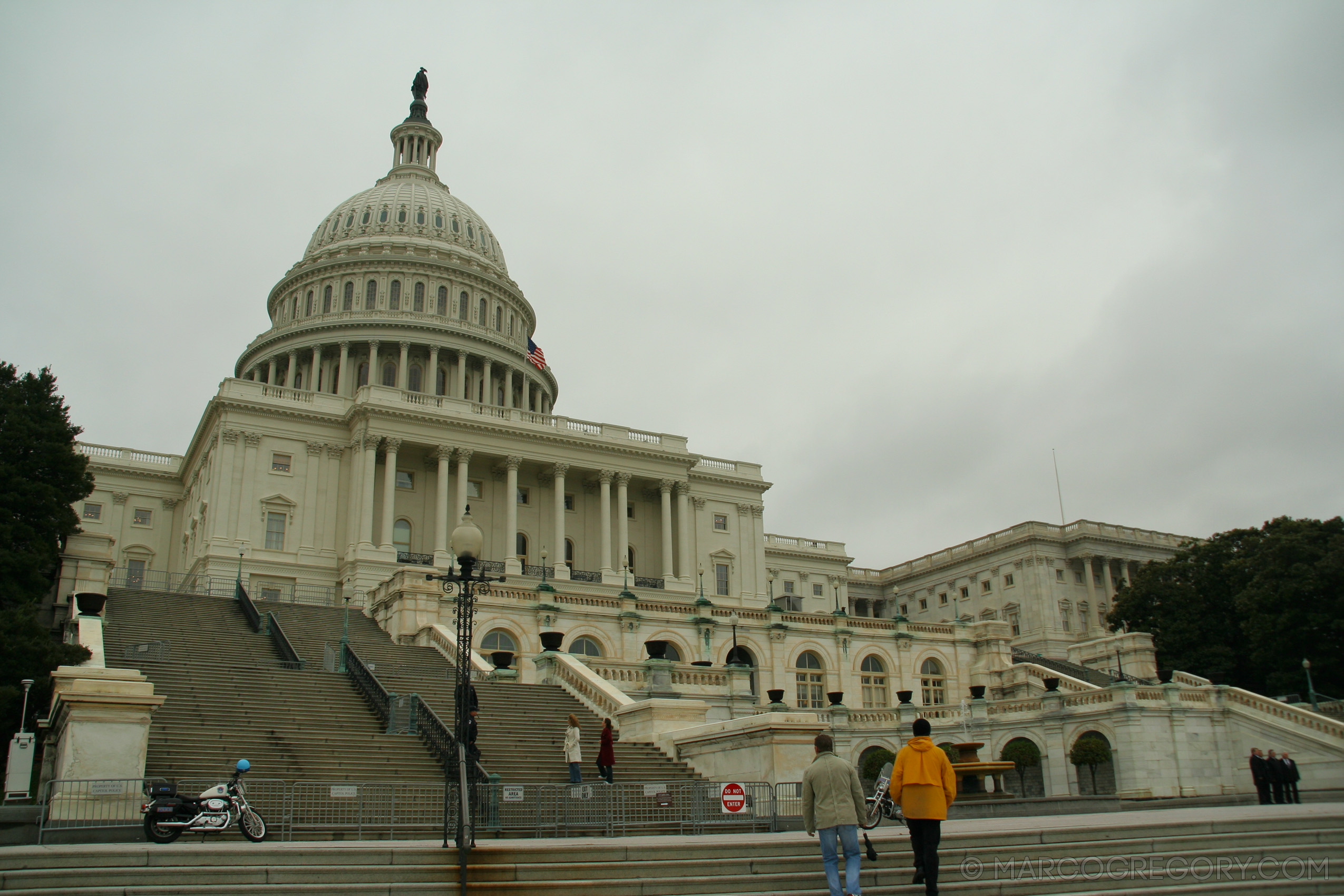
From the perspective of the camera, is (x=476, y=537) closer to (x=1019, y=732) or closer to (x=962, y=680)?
(x=1019, y=732)

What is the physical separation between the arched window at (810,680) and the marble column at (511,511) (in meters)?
20.5

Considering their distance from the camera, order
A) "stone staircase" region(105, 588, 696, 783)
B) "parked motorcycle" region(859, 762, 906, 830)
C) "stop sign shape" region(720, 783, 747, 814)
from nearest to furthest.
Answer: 1. "stop sign shape" region(720, 783, 747, 814)
2. "parked motorcycle" region(859, 762, 906, 830)
3. "stone staircase" region(105, 588, 696, 783)

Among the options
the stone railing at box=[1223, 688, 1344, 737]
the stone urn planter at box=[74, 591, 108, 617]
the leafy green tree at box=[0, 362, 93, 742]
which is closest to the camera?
the leafy green tree at box=[0, 362, 93, 742]

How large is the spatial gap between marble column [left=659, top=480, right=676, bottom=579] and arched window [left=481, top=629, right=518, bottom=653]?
30.2 meters

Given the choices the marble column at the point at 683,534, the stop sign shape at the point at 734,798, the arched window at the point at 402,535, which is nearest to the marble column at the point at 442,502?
the arched window at the point at 402,535

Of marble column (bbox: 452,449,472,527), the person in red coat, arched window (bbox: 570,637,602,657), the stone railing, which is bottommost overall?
the person in red coat

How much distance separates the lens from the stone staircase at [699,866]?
13141 millimetres

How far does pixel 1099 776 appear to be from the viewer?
4000 cm

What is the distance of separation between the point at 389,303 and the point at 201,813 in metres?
77.1

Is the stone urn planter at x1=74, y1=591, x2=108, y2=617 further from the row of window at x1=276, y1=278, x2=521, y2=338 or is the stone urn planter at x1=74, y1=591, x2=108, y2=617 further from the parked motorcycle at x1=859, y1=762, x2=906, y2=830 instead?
the row of window at x1=276, y1=278, x2=521, y2=338

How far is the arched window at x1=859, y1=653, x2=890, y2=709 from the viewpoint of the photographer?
50500 mm

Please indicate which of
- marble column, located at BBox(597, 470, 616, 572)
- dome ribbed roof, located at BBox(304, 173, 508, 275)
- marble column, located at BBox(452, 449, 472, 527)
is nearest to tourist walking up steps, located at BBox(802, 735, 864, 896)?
marble column, located at BBox(452, 449, 472, 527)

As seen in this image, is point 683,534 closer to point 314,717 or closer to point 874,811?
point 314,717

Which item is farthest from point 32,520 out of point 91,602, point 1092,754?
point 1092,754
